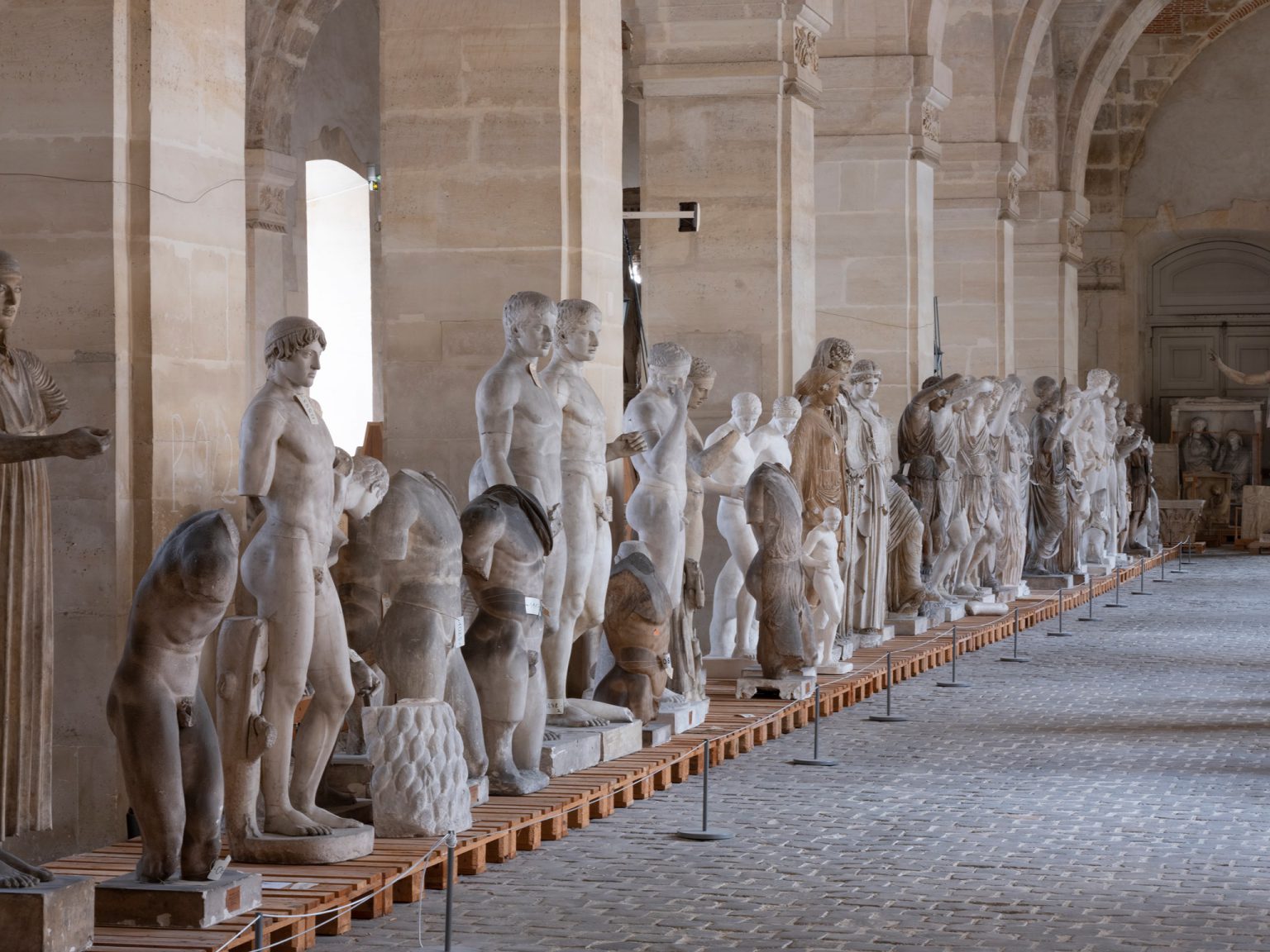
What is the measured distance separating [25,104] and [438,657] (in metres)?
2.33

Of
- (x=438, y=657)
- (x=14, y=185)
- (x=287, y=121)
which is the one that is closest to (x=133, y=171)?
(x=14, y=185)

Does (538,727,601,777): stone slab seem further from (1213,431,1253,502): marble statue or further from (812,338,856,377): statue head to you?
(1213,431,1253,502): marble statue

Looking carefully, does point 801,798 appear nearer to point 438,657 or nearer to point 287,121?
point 438,657

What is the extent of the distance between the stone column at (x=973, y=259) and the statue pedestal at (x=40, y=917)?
704 inches

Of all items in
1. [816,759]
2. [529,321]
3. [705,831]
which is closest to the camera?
[705,831]

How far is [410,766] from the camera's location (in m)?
6.76

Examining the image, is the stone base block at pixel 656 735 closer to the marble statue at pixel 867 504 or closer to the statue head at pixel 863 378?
the marble statue at pixel 867 504

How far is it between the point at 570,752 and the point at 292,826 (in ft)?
6.61

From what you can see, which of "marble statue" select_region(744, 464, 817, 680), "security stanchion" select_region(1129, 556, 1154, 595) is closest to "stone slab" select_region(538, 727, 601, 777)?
"marble statue" select_region(744, 464, 817, 680)

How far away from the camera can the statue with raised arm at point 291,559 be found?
6.21m

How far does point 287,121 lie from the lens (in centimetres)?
1934

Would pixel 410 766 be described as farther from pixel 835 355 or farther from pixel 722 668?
pixel 835 355

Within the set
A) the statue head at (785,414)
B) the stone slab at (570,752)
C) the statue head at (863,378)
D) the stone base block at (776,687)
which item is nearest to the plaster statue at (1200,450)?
the statue head at (863,378)

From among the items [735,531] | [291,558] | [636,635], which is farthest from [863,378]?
[291,558]
